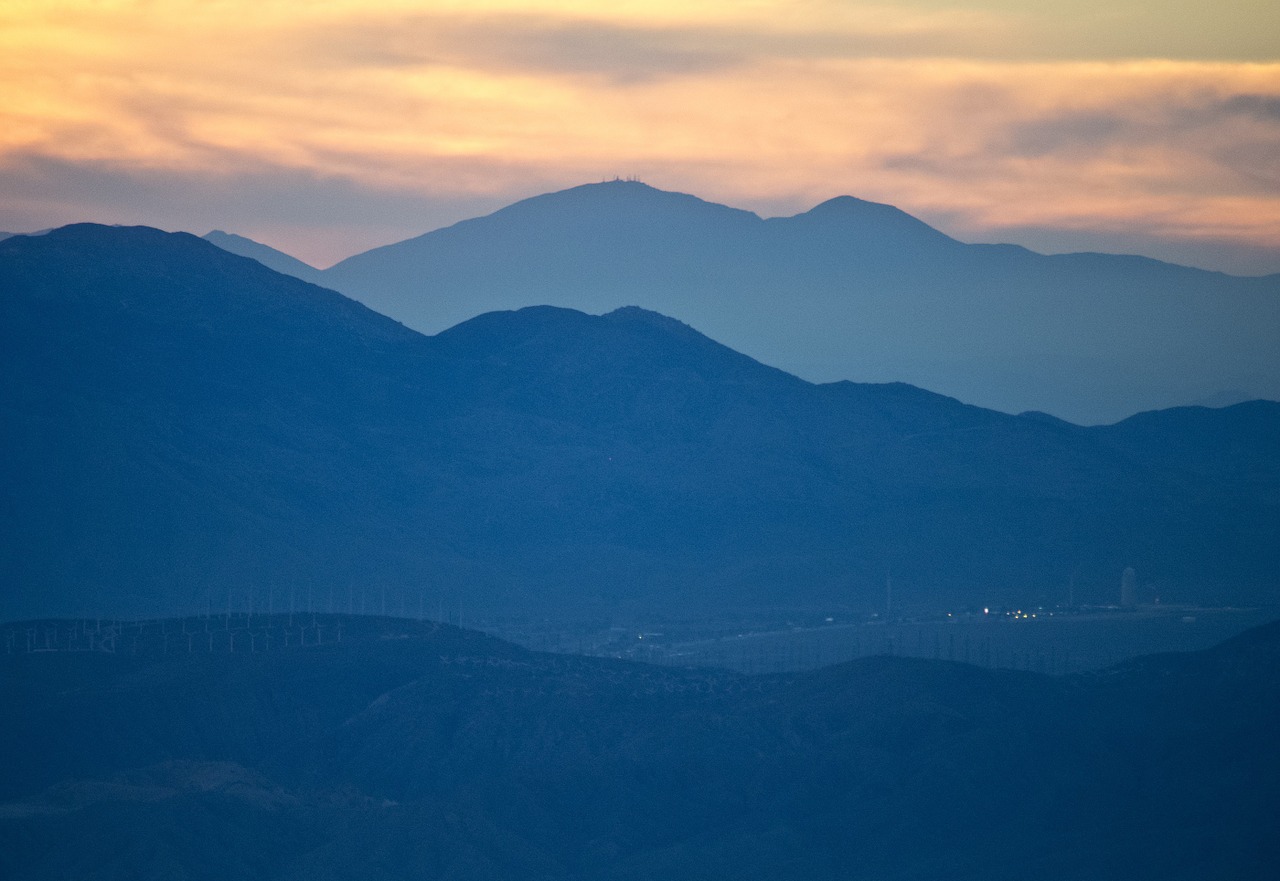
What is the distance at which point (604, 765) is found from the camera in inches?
4631

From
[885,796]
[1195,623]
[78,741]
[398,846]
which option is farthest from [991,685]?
[1195,623]

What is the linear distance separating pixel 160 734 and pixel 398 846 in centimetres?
2919

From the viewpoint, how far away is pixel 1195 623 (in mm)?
195375

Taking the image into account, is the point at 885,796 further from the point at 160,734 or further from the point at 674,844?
the point at 160,734

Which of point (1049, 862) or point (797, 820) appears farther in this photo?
point (797, 820)

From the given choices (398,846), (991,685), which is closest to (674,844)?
(398,846)

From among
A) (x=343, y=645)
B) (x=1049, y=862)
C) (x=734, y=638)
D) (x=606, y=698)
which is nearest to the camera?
(x=1049, y=862)

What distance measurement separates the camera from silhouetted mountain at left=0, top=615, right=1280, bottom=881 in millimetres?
102250

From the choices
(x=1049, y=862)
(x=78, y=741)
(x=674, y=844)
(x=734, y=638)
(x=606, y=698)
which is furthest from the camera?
(x=734, y=638)

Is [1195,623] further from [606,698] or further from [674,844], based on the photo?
[674,844]

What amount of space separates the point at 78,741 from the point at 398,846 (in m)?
29.7

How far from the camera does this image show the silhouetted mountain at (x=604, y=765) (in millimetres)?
102250

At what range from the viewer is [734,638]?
18750 centimetres

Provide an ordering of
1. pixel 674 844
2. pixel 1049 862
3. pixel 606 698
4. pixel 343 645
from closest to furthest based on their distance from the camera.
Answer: pixel 1049 862, pixel 674 844, pixel 606 698, pixel 343 645
